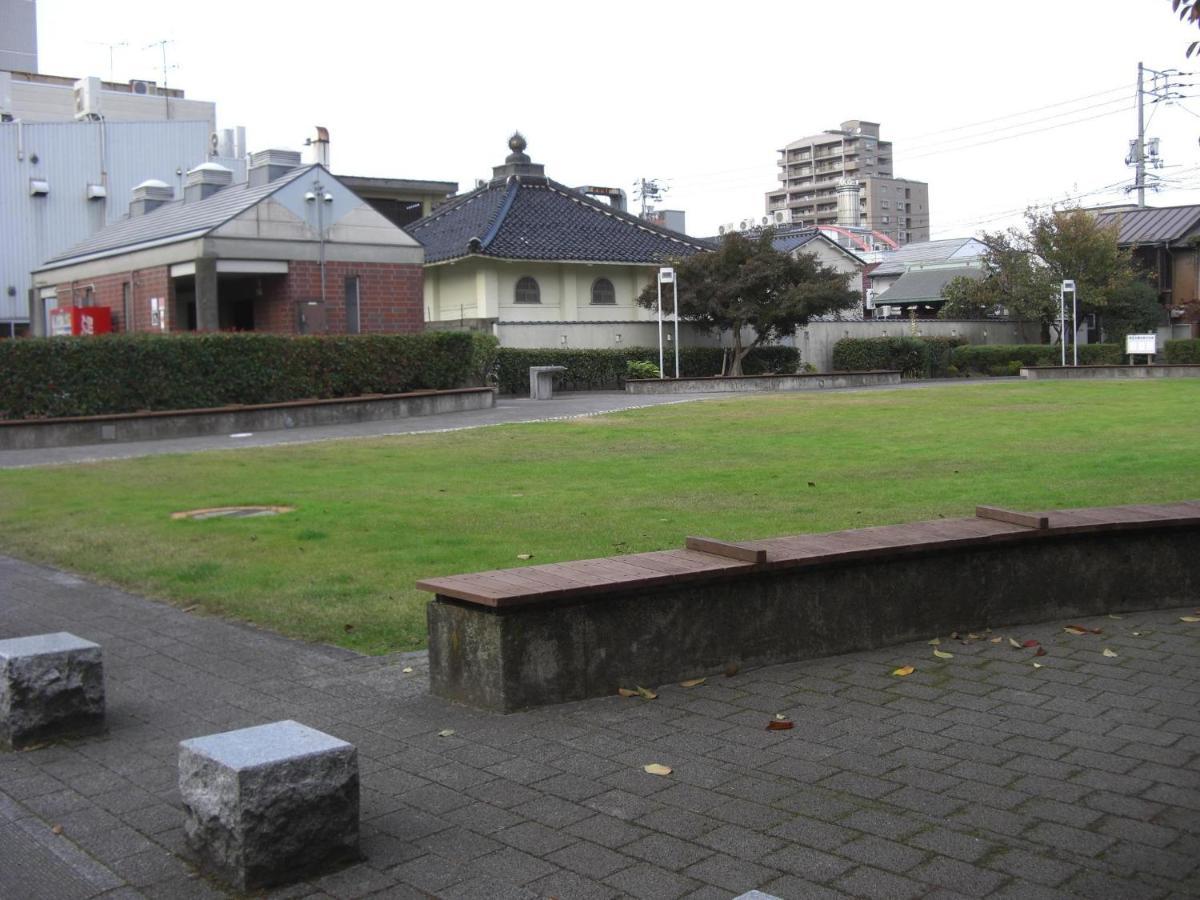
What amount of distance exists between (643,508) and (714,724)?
5.74 meters

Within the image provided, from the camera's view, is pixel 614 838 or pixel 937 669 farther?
pixel 937 669

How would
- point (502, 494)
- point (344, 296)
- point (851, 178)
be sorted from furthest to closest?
1. point (851, 178)
2. point (344, 296)
3. point (502, 494)

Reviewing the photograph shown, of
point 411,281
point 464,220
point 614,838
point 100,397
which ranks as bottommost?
point 614,838

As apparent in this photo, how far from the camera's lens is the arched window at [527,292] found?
3997 cm

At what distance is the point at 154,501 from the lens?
12.5 meters

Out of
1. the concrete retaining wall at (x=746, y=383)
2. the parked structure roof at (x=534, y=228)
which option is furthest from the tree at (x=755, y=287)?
the concrete retaining wall at (x=746, y=383)

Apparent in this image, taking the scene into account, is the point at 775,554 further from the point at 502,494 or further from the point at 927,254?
the point at 927,254

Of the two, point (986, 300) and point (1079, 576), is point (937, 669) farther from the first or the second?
point (986, 300)

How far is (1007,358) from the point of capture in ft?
149

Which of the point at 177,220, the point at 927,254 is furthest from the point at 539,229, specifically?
the point at 927,254

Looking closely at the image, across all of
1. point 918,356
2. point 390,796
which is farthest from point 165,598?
point 918,356

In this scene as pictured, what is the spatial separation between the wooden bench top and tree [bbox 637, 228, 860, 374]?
3048 cm

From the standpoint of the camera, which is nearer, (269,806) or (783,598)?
(269,806)

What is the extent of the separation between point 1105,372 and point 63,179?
39.2 metres
